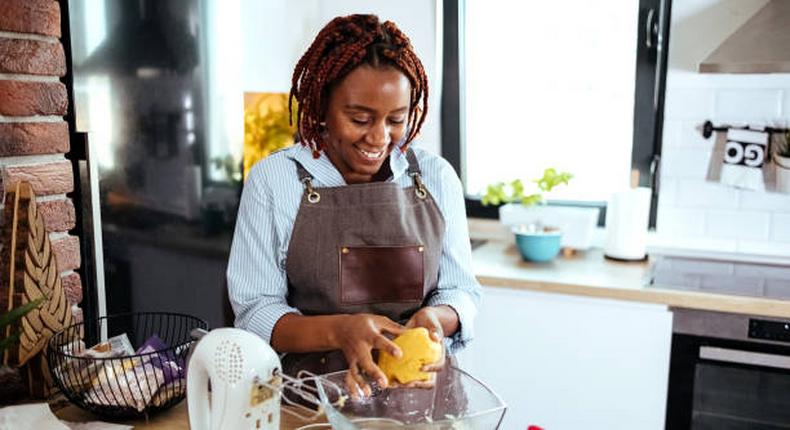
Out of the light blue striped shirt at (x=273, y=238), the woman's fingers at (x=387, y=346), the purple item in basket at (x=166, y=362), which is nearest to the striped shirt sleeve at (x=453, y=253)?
the light blue striped shirt at (x=273, y=238)

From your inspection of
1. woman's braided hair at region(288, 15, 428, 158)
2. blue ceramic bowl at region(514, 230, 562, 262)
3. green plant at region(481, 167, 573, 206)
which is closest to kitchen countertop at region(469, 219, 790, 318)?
blue ceramic bowl at region(514, 230, 562, 262)

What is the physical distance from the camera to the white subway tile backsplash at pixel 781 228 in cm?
233

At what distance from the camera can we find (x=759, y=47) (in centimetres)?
198

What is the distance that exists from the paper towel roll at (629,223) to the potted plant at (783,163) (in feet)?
1.35

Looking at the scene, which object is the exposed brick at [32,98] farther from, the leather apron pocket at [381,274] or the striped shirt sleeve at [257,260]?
the leather apron pocket at [381,274]

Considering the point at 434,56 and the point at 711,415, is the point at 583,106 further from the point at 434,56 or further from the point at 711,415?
the point at 711,415

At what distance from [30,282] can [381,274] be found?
572 mm

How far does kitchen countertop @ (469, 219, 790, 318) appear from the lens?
1.88 m

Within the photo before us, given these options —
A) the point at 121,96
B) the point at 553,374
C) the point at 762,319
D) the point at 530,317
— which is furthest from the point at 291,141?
the point at 762,319

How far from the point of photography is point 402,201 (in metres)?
1.26

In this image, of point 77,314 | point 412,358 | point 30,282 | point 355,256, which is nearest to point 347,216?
point 355,256

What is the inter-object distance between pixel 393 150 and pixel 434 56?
1524mm

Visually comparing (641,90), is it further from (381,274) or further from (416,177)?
(381,274)

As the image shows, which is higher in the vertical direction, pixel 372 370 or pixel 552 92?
pixel 552 92
